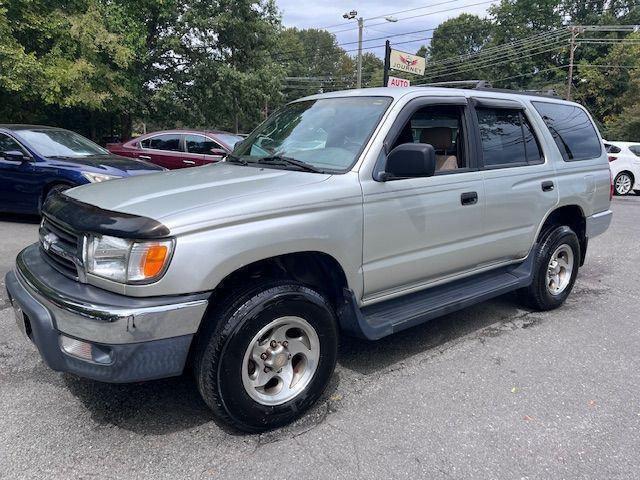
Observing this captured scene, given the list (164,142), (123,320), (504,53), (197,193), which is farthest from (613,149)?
(504,53)

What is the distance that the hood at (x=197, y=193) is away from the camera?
102 inches

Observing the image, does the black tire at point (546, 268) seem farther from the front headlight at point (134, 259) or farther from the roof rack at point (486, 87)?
the front headlight at point (134, 259)

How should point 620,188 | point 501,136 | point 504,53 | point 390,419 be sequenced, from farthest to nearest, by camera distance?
point 504,53
point 620,188
point 501,136
point 390,419

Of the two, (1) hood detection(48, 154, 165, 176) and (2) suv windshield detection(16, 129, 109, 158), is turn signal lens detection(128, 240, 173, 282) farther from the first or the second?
(2) suv windshield detection(16, 129, 109, 158)

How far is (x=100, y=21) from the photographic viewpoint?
554 inches

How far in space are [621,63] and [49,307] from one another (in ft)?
156

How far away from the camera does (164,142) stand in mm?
11133

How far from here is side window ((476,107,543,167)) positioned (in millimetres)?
4059

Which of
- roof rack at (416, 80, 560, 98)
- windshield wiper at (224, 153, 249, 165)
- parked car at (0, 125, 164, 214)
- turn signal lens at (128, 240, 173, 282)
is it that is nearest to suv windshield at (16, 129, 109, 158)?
parked car at (0, 125, 164, 214)

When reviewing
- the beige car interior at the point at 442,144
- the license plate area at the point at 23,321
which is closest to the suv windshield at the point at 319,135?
the beige car interior at the point at 442,144

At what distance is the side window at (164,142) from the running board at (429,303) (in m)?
8.32

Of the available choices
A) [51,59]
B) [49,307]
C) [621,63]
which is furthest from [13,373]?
[621,63]

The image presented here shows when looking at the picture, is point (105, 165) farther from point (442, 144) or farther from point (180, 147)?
point (442, 144)

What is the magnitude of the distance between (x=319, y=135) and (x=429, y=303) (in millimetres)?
1379
